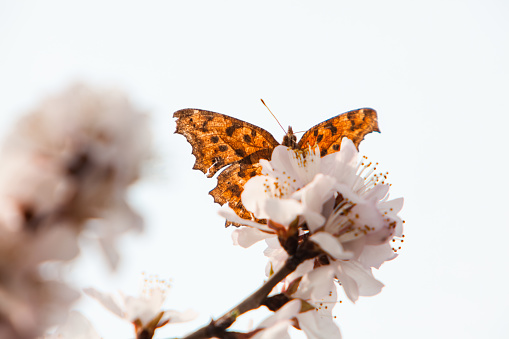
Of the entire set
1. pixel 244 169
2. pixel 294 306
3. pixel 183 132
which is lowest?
pixel 294 306

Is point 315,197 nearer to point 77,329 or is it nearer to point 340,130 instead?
point 77,329

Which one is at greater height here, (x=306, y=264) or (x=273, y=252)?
(x=273, y=252)

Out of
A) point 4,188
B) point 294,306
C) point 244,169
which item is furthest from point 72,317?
point 244,169

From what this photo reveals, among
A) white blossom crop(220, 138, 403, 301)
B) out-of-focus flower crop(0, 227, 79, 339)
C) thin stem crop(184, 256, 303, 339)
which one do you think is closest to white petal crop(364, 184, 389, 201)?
white blossom crop(220, 138, 403, 301)

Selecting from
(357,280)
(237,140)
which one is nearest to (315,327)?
(357,280)

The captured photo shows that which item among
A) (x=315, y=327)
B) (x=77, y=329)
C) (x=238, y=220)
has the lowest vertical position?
(x=315, y=327)

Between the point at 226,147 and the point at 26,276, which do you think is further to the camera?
the point at 226,147

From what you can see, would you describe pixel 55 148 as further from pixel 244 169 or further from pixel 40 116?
pixel 244 169
